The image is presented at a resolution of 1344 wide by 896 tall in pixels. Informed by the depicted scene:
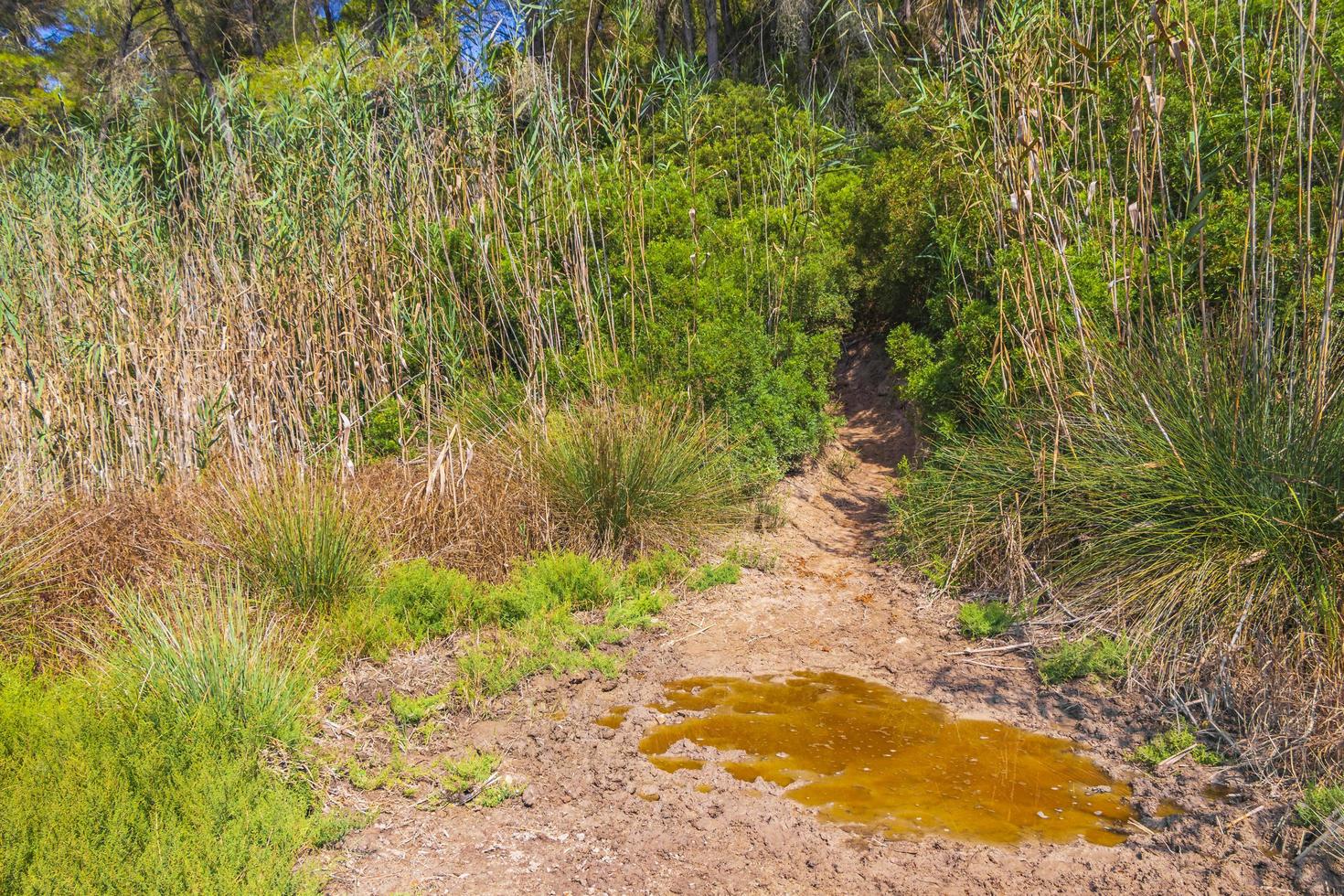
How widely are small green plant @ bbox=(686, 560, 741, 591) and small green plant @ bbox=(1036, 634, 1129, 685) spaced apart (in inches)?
69.6

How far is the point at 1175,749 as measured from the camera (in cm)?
326

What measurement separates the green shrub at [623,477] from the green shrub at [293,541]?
49.6 inches

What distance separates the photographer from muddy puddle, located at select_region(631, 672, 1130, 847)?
→ 2945mm

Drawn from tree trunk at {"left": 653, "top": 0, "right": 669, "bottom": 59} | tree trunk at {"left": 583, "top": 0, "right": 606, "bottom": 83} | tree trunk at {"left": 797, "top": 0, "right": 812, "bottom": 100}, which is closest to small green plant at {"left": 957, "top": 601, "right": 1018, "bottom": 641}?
tree trunk at {"left": 583, "top": 0, "right": 606, "bottom": 83}

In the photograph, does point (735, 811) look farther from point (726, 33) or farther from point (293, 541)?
point (726, 33)

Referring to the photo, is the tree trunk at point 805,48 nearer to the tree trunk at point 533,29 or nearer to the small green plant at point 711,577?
the tree trunk at point 533,29

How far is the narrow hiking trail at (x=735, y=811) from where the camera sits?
263 centimetres

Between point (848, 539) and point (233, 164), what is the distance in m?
4.81

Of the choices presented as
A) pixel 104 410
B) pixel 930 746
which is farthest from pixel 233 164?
pixel 930 746

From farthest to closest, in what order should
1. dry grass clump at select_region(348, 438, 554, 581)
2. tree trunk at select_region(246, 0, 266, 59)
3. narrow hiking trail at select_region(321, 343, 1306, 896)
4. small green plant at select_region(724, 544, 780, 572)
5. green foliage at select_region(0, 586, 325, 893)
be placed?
tree trunk at select_region(246, 0, 266, 59), small green plant at select_region(724, 544, 780, 572), dry grass clump at select_region(348, 438, 554, 581), narrow hiking trail at select_region(321, 343, 1306, 896), green foliage at select_region(0, 586, 325, 893)

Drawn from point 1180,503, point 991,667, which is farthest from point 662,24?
point 991,667

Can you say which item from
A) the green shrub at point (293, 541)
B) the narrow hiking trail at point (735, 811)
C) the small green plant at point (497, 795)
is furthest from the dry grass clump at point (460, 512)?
the small green plant at point (497, 795)

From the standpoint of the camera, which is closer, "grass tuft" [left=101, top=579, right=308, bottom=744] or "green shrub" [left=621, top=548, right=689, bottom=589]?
"grass tuft" [left=101, top=579, right=308, bottom=744]

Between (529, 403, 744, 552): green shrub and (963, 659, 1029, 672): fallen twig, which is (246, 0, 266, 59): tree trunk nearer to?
(529, 403, 744, 552): green shrub
